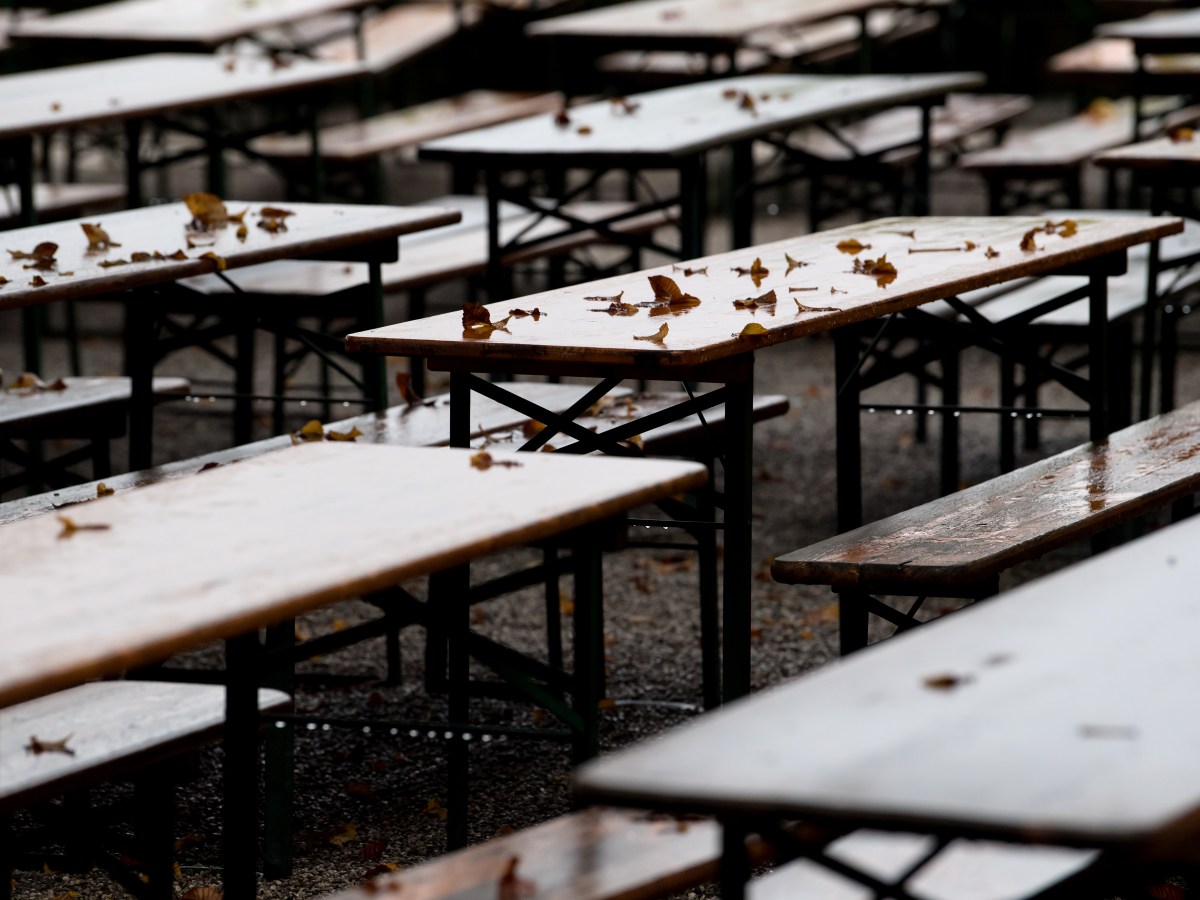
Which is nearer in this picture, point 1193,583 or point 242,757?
point 1193,583

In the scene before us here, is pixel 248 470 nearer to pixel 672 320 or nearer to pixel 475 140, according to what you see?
pixel 672 320

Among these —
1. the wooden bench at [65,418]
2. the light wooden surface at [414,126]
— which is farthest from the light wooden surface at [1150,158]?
the light wooden surface at [414,126]

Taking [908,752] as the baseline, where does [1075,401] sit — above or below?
below

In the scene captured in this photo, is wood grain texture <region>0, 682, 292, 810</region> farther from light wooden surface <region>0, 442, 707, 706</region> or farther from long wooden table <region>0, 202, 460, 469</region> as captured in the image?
long wooden table <region>0, 202, 460, 469</region>

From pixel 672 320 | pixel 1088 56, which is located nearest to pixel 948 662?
pixel 672 320

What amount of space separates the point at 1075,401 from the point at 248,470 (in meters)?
5.66

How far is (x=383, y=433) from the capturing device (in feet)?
15.5

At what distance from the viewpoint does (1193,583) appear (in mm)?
2410

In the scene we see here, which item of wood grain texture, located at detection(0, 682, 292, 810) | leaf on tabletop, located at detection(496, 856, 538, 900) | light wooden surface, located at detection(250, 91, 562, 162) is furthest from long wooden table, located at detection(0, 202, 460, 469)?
light wooden surface, located at detection(250, 91, 562, 162)

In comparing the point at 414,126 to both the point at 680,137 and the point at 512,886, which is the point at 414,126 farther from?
the point at 512,886

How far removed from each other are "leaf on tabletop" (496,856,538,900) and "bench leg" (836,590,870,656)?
1445mm

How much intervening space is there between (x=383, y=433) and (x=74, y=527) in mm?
2029

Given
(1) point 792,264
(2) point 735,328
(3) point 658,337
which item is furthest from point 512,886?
(1) point 792,264

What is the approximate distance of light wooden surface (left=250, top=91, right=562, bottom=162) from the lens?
856 cm
